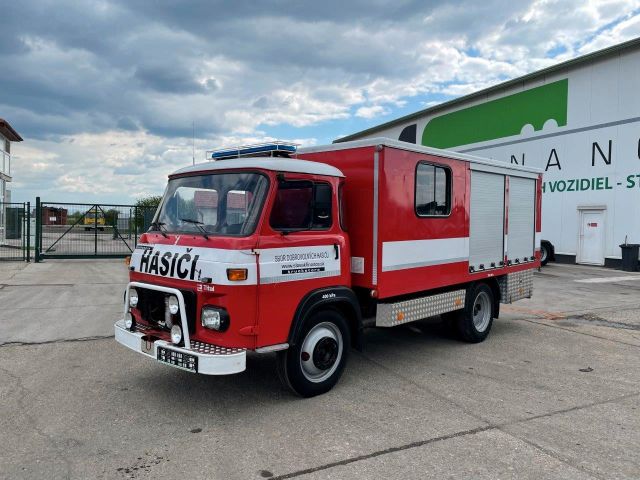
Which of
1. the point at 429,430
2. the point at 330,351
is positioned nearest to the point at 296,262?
the point at 330,351

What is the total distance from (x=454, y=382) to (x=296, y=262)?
2.39 m

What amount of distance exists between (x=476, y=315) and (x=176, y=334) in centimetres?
493

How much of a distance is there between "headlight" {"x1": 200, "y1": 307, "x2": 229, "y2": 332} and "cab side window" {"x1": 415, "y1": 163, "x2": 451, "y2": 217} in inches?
115

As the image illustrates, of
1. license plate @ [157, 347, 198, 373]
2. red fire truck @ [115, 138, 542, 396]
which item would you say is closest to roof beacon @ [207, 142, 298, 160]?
red fire truck @ [115, 138, 542, 396]

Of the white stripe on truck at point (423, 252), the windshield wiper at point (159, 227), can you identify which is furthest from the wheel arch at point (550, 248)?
the windshield wiper at point (159, 227)

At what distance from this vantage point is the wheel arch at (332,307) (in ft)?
15.7

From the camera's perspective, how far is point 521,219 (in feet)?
27.6

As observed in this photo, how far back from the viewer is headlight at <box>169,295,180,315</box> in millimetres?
4551

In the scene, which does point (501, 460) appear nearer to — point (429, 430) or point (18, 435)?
point (429, 430)

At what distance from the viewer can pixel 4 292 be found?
1123cm

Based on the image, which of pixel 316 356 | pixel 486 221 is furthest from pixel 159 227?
pixel 486 221

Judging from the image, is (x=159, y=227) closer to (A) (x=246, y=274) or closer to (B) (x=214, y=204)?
(B) (x=214, y=204)

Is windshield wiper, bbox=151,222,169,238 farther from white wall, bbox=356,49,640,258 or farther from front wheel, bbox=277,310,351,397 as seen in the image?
white wall, bbox=356,49,640,258

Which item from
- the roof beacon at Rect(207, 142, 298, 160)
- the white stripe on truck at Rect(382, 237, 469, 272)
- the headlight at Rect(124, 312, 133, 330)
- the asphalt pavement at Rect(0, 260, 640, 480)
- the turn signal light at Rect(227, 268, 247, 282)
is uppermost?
the roof beacon at Rect(207, 142, 298, 160)
